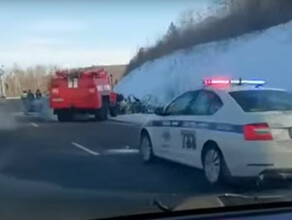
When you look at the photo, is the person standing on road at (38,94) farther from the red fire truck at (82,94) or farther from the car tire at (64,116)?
the car tire at (64,116)

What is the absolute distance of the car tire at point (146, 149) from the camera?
13.6ft

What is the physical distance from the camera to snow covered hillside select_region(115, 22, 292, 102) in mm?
3984

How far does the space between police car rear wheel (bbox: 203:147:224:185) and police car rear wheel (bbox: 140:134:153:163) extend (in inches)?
13.8

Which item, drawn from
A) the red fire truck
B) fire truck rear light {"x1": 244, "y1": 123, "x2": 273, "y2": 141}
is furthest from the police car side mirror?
fire truck rear light {"x1": 244, "y1": 123, "x2": 273, "y2": 141}

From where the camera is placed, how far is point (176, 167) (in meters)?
4.20

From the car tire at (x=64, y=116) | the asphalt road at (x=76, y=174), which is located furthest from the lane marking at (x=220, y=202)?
the car tire at (x=64, y=116)

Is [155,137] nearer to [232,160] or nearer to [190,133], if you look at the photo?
[190,133]

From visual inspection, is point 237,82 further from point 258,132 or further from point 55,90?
point 55,90

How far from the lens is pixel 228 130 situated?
4.25 m

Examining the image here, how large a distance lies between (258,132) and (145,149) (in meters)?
0.71

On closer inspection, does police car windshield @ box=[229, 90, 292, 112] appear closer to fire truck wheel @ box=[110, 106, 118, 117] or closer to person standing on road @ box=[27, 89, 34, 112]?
fire truck wheel @ box=[110, 106, 118, 117]

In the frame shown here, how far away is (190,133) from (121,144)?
545 millimetres

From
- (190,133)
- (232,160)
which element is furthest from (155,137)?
(232,160)

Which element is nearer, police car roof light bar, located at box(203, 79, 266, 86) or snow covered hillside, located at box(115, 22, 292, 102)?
snow covered hillside, located at box(115, 22, 292, 102)
